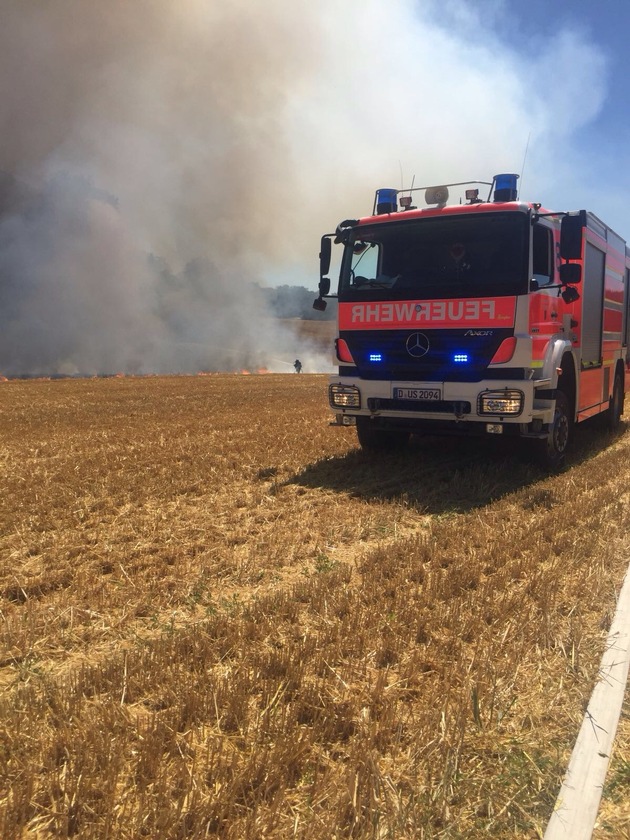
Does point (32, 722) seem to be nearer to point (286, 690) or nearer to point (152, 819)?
point (152, 819)

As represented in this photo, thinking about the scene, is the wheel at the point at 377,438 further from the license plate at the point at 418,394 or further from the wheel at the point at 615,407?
the wheel at the point at 615,407

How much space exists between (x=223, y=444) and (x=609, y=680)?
7199mm

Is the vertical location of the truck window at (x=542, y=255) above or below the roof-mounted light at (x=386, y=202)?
below

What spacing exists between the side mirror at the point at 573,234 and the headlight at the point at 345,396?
258cm

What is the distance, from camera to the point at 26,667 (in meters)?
3.06

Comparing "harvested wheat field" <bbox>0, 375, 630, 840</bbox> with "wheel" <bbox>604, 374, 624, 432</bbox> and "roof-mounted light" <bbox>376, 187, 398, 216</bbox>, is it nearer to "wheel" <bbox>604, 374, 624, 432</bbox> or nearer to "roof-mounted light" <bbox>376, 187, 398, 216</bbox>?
"roof-mounted light" <bbox>376, 187, 398, 216</bbox>

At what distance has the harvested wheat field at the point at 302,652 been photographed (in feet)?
6.75

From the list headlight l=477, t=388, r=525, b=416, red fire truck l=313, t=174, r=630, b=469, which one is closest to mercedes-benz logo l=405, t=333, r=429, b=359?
red fire truck l=313, t=174, r=630, b=469

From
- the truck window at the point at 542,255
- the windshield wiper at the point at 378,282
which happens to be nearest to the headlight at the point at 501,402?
the truck window at the point at 542,255

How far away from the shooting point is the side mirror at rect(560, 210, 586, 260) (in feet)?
20.8

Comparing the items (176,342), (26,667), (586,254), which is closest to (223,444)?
(586,254)

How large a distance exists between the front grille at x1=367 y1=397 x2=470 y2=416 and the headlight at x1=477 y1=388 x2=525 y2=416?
17cm

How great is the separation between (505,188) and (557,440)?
284cm

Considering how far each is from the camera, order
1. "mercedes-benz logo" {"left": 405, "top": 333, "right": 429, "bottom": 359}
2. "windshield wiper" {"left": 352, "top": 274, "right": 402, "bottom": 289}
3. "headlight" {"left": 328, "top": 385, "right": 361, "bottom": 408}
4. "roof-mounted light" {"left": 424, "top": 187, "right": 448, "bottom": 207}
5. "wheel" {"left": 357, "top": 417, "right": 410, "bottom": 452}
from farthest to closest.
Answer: "wheel" {"left": 357, "top": 417, "right": 410, "bottom": 452}
"headlight" {"left": 328, "top": 385, "right": 361, "bottom": 408}
"roof-mounted light" {"left": 424, "top": 187, "right": 448, "bottom": 207}
"windshield wiper" {"left": 352, "top": 274, "right": 402, "bottom": 289}
"mercedes-benz logo" {"left": 405, "top": 333, "right": 429, "bottom": 359}
